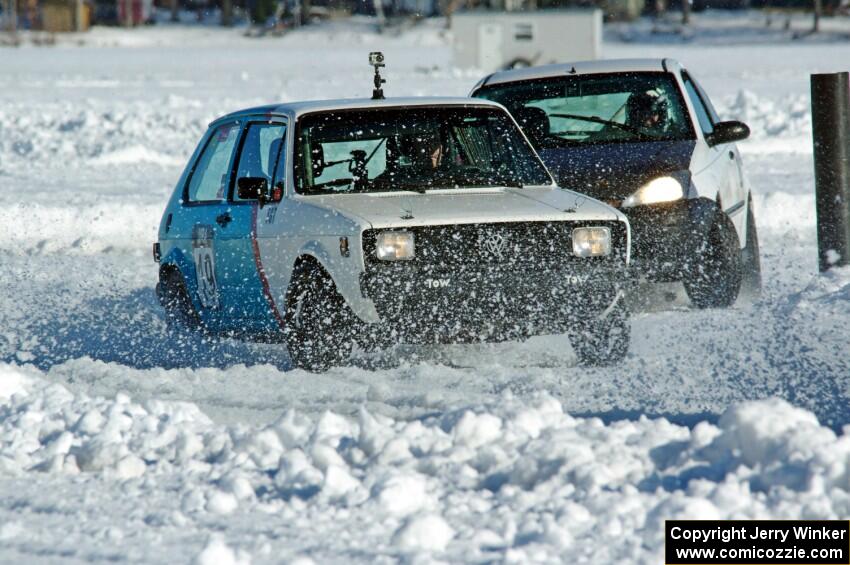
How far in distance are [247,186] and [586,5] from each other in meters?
64.0

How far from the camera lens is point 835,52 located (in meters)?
46.3

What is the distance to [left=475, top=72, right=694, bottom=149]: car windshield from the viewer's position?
935 centimetres

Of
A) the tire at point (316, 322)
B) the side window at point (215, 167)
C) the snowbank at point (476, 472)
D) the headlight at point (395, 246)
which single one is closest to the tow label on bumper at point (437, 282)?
the headlight at point (395, 246)

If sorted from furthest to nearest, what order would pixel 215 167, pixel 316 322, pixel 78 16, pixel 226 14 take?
pixel 226 14 < pixel 78 16 < pixel 215 167 < pixel 316 322

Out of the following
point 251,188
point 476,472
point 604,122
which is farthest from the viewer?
point 604,122

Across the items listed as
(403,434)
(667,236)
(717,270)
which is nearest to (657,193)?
(667,236)

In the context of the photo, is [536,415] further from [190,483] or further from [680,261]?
[680,261]

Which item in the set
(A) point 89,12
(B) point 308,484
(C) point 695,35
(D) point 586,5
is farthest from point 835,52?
(B) point 308,484

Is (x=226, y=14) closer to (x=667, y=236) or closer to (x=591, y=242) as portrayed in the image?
(x=667, y=236)

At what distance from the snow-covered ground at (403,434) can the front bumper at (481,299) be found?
0.77ft

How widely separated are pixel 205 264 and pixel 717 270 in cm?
307

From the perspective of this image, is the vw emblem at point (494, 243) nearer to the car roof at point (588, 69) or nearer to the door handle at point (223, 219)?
the door handle at point (223, 219)

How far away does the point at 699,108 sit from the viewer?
9.73 meters

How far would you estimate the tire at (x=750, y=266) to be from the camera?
9.48 meters
